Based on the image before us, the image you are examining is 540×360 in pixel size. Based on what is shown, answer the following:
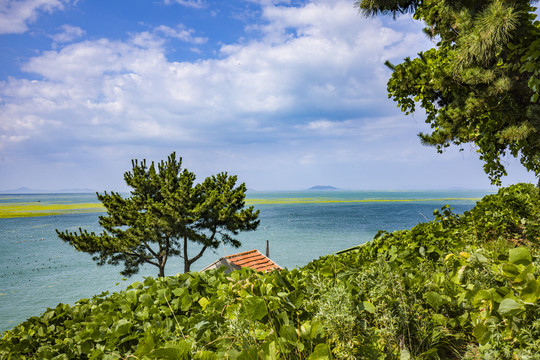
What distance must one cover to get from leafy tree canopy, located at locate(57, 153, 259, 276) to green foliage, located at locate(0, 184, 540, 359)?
13.4 m

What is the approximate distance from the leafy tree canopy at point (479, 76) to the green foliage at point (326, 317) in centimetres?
403

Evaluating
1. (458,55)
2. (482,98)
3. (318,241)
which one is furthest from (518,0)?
(318,241)

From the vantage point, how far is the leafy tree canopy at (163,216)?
15.3 m

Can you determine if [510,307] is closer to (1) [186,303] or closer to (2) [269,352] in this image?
(2) [269,352]

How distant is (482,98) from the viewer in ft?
18.5

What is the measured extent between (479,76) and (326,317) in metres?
6.13

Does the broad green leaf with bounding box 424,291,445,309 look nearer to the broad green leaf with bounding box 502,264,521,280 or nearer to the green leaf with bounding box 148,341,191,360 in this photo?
the broad green leaf with bounding box 502,264,521,280

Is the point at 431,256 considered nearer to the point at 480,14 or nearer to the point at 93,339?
the point at 93,339

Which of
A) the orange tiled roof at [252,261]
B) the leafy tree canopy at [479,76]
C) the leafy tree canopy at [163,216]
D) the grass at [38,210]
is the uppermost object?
the leafy tree canopy at [479,76]

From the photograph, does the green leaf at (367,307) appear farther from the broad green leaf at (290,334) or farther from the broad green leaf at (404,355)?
the broad green leaf at (290,334)

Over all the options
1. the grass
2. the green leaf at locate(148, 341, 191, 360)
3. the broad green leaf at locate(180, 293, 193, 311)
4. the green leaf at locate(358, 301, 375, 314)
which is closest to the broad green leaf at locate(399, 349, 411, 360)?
the green leaf at locate(358, 301, 375, 314)

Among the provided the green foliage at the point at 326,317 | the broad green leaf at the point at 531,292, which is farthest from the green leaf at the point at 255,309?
the broad green leaf at the point at 531,292

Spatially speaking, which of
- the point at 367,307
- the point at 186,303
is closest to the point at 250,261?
the point at 186,303

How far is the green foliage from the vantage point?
3.56 feet
